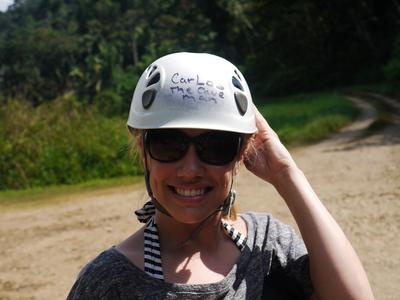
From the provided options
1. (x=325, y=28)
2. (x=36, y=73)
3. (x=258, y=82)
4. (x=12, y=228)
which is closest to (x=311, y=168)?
(x=12, y=228)

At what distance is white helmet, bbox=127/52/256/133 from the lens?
1581 millimetres

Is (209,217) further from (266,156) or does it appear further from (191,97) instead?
(191,97)

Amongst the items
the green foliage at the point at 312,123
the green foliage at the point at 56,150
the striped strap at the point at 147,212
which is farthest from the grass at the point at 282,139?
the striped strap at the point at 147,212

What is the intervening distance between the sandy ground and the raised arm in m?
2.25

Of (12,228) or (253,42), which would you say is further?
(253,42)

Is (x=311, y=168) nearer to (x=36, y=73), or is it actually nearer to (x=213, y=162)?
(x=213, y=162)

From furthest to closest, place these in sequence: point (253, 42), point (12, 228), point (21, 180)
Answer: point (253, 42), point (21, 180), point (12, 228)

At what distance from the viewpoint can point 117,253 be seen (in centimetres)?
148

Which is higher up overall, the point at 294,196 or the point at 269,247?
the point at 294,196

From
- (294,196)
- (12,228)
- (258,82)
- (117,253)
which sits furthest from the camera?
(258,82)

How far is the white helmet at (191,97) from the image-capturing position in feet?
5.19

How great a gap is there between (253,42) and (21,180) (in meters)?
30.6

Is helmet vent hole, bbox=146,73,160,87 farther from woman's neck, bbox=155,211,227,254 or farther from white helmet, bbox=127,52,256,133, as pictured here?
woman's neck, bbox=155,211,227,254

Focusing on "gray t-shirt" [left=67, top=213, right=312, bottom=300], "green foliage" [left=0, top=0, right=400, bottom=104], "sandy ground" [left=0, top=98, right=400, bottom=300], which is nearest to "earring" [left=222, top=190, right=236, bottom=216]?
"gray t-shirt" [left=67, top=213, right=312, bottom=300]
